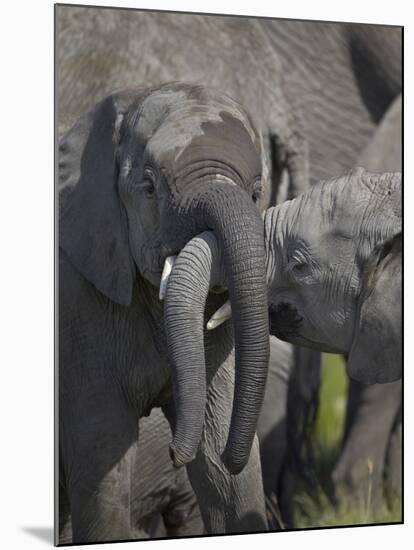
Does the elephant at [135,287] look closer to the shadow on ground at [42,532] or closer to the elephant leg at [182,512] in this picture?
the shadow on ground at [42,532]

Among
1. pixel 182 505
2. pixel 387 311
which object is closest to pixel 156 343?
pixel 387 311

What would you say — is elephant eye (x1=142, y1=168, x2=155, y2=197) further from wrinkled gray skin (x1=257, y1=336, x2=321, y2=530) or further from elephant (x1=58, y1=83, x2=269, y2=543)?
wrinkled gray skin (x1=257, y1=336, x2=321, y2=530)

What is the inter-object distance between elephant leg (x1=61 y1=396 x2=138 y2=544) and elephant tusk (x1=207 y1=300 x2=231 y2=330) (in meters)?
0.37

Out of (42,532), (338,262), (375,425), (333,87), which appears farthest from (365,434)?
(338,262)

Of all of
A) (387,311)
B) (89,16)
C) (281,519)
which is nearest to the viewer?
(387,311)

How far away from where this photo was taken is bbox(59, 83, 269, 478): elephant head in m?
4.63

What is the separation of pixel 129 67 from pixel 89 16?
26cm

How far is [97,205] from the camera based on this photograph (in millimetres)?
5082

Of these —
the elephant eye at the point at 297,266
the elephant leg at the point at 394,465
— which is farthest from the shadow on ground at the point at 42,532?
the elephant leg at the point at 394,465

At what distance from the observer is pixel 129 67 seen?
229 inches

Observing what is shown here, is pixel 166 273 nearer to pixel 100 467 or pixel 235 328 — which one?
pixel 235 328

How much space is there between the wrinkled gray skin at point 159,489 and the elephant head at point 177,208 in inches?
28.7

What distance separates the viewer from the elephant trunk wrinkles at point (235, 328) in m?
4.61
